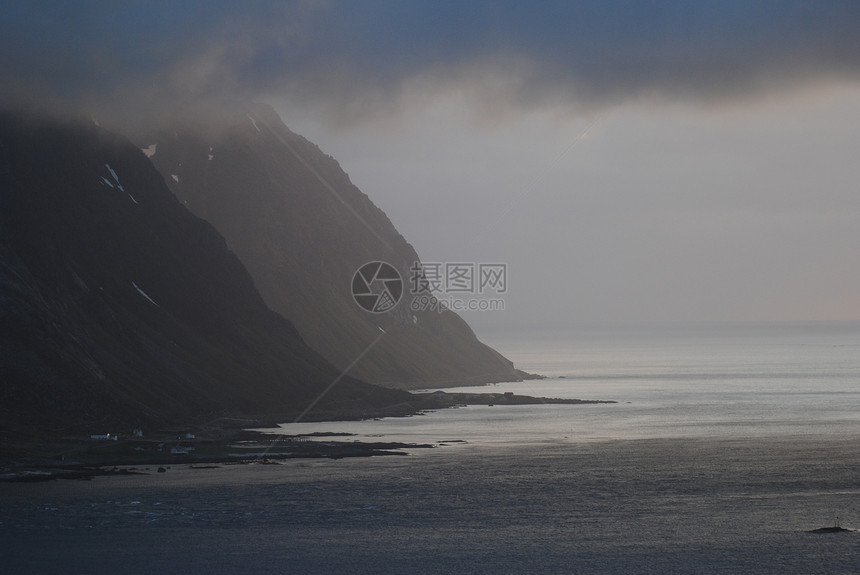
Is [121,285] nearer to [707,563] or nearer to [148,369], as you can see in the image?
[148,369]

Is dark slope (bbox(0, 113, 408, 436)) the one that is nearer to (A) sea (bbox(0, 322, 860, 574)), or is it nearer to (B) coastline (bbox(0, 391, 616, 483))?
(B) coastline (bbox(0, 391, 616, 483))

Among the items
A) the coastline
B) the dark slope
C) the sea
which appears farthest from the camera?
the dark slope

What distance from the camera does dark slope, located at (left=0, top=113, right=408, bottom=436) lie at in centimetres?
13350

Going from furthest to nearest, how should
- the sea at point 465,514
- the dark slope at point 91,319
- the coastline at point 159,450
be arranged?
the dark slope at point 91,319
the coastline at point 159,450
the sea at point 465,514

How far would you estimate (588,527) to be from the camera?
77250 millimetres

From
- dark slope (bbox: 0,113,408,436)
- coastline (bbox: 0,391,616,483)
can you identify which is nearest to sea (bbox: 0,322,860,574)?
coastline (bbox: 0,391,616,483)

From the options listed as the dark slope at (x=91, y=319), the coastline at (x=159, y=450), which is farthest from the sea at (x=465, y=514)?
the dark slope at (x=91, y=319)

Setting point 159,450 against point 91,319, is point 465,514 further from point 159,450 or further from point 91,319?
point 91,319

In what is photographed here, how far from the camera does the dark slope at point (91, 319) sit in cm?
13350

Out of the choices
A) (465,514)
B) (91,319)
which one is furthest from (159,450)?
(465,514)

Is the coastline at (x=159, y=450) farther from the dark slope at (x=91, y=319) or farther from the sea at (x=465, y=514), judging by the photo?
the dark slope at (x=91, y=319)

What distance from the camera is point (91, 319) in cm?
15800

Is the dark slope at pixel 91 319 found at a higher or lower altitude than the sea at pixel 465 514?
higher

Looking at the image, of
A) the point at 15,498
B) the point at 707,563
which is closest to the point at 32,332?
the point at 15,498
